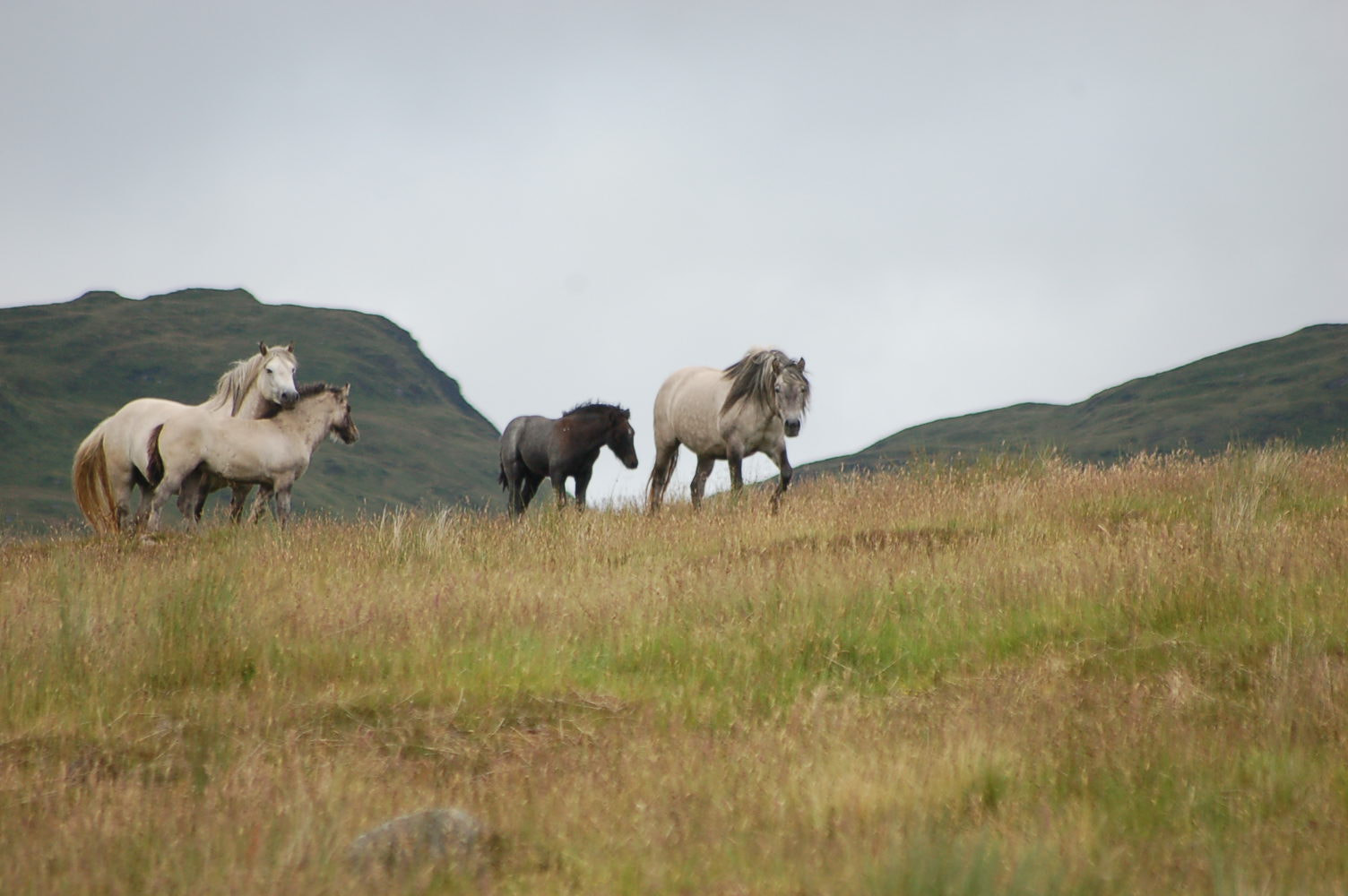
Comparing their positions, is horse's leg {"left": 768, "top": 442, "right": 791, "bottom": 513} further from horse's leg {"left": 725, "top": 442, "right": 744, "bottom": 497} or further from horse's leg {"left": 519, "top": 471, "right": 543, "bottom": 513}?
horse's leg {"left": 519, "top": 471, "right": 543, "bottom": 513}

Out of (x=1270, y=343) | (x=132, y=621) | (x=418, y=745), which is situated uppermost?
(x=1270, y=343)

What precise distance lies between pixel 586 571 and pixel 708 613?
2426 mm

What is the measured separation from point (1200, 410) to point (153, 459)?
15492 centimetres

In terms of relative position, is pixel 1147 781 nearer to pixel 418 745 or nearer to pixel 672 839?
pixel 672 839

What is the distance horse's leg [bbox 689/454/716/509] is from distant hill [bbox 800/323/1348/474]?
102880 mm

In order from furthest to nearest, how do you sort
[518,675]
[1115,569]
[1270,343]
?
[1270,343] < [1115,569] < [518,675]

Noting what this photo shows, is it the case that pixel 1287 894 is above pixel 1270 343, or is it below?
below

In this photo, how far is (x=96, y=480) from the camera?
53.8 feet

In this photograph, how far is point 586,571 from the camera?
10.2m

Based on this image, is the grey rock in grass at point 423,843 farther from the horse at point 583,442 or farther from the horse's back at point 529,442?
the horse's back at point 529,442

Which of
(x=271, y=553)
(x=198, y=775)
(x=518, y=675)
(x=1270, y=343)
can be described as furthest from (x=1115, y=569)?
(x=1270, y=343)

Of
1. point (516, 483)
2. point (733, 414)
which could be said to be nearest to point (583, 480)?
point (516, 483)

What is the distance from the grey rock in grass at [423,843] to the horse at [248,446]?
10.7 m

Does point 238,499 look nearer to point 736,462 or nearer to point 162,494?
point 162,494
